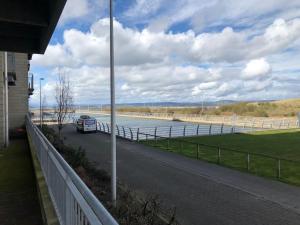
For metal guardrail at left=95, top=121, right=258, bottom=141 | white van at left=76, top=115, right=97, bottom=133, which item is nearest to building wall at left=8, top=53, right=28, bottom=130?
white van at left=76, top=115, right=97, bottom=133

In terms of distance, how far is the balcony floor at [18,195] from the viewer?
7.04 m

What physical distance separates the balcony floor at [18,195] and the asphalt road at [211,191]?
3549 mm

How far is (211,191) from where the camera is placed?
12.4 meters

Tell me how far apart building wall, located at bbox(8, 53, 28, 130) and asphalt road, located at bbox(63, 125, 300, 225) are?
14.4 m

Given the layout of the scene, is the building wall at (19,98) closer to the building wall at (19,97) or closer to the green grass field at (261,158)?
the building wall at (19,97)

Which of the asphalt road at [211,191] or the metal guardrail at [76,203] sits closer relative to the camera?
the metal guardrail at [76,203]

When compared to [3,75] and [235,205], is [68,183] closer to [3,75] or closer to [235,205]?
[235,205]

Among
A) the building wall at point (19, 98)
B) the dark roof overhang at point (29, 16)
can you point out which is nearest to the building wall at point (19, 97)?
the building wall at point (19, 98)

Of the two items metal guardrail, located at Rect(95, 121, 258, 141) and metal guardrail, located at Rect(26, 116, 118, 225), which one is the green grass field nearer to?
metal guardrail, located at Rect(95, 121, 258, 141)

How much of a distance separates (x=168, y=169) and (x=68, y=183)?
12.9 meters

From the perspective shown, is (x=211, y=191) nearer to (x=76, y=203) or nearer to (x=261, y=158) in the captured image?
(x=261, y=158)

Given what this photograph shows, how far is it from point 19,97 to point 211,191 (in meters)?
24.4

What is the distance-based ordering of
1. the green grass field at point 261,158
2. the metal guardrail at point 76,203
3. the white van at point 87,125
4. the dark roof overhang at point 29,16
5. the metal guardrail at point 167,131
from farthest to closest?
the white van at point 87,125 < the metal guardrail at point 167,131 < the green grass field at point 261,158 < the dark roof overhang at point 29,16 < the metal guardrail at point 76,203

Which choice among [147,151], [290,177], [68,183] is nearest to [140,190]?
[290,177]
